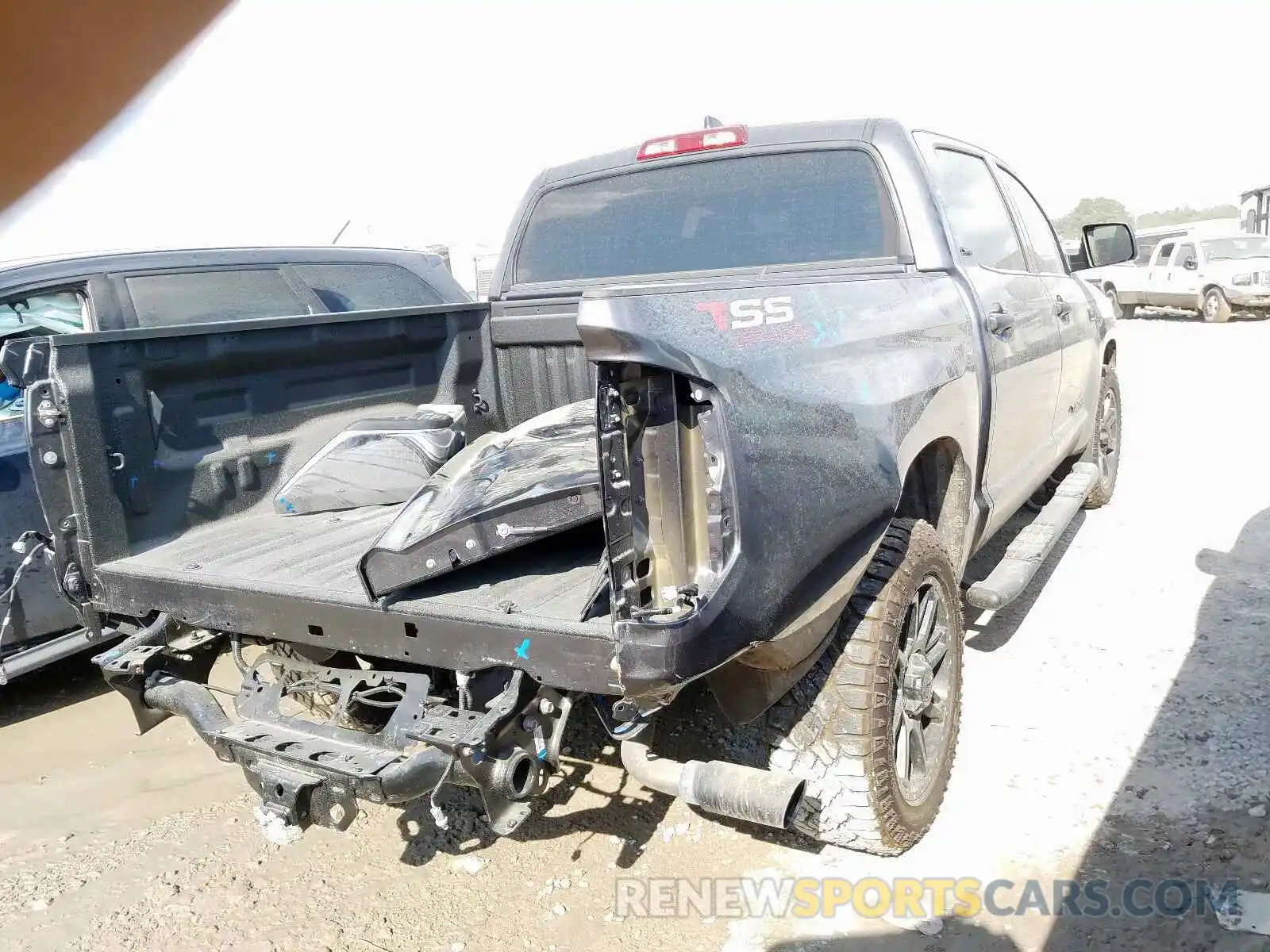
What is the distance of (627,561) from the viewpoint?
209 cm

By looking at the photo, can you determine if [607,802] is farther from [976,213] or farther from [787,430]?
[976,213]

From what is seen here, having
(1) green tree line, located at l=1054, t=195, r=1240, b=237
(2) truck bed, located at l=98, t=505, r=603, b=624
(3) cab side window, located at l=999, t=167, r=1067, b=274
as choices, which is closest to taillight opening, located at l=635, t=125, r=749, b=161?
(3) cab side window, located at l=999, t=167, r=1067, b=274

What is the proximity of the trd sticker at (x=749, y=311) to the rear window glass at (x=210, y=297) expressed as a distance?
9.81 feet

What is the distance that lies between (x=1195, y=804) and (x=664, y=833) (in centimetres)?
166

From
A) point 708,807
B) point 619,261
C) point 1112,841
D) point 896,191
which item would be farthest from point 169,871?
point 896,191

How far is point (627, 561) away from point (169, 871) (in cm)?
209

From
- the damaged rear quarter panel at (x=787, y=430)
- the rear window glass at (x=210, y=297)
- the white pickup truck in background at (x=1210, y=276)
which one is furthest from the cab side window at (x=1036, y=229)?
the white pickup truck in background at (x=1210, y=276)

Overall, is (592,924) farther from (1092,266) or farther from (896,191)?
(1092,266)

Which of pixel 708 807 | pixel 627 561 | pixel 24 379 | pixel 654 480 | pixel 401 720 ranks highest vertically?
pixel 24 379

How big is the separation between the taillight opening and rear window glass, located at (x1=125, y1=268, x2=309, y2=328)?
189 cm

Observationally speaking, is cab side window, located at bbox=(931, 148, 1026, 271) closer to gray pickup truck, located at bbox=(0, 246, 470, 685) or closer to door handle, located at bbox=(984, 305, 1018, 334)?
door handle, located at bbox=(984, 305, 1018, 334)

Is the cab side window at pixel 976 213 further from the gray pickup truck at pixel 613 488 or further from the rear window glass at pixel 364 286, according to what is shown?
the rear window glass at pixel 364 286

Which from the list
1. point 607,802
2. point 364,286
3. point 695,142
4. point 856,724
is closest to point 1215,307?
point 364,286

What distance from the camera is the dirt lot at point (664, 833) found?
2742 millimetres
